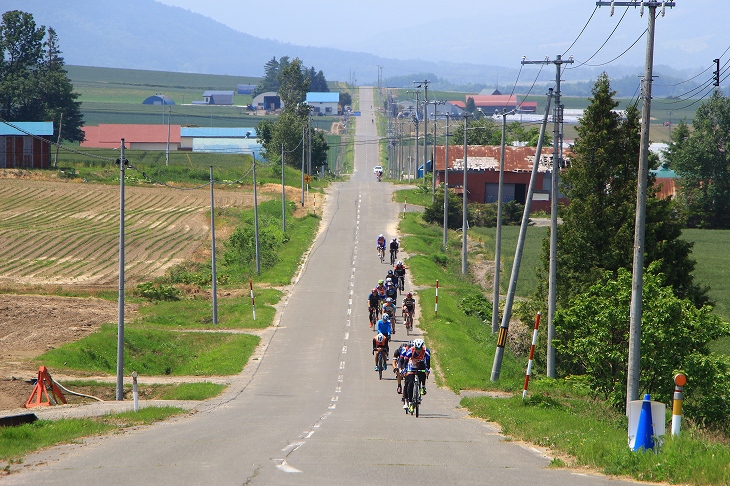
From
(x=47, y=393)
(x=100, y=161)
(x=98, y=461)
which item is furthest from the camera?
(x=100, y=161)

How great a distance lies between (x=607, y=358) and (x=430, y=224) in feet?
168

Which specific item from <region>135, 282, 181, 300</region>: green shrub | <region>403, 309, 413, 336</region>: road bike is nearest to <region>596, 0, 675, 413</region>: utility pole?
<region>403, 309, 413, 336</region>: road bike

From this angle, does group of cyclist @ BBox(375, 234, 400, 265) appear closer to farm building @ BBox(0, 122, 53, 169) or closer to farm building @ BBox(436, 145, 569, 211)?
farm building @ BBox(436, 145, 569, 211)

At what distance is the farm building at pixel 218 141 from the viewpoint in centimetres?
12825

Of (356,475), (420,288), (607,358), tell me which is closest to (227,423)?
(356,475)

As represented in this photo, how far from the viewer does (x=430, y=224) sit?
72.2m

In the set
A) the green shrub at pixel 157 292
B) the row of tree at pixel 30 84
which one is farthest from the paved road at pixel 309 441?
the row of tree at pixel 30 84

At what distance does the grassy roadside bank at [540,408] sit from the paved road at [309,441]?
63 centimetres

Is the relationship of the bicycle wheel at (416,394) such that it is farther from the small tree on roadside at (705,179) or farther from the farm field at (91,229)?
the small tree on roadside at (705,179)

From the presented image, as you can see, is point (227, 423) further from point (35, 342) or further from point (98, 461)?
point (35, 342)

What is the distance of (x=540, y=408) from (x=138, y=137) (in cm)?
11645

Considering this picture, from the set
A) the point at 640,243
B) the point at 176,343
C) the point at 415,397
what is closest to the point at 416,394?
the point at 415,397

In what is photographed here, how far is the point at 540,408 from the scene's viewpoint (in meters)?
20.2

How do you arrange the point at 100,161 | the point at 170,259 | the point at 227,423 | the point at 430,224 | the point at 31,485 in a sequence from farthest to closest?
the point at 100,161
the point at 430,224
the point at 170,259
the point at 227,423
the point at 31,485
